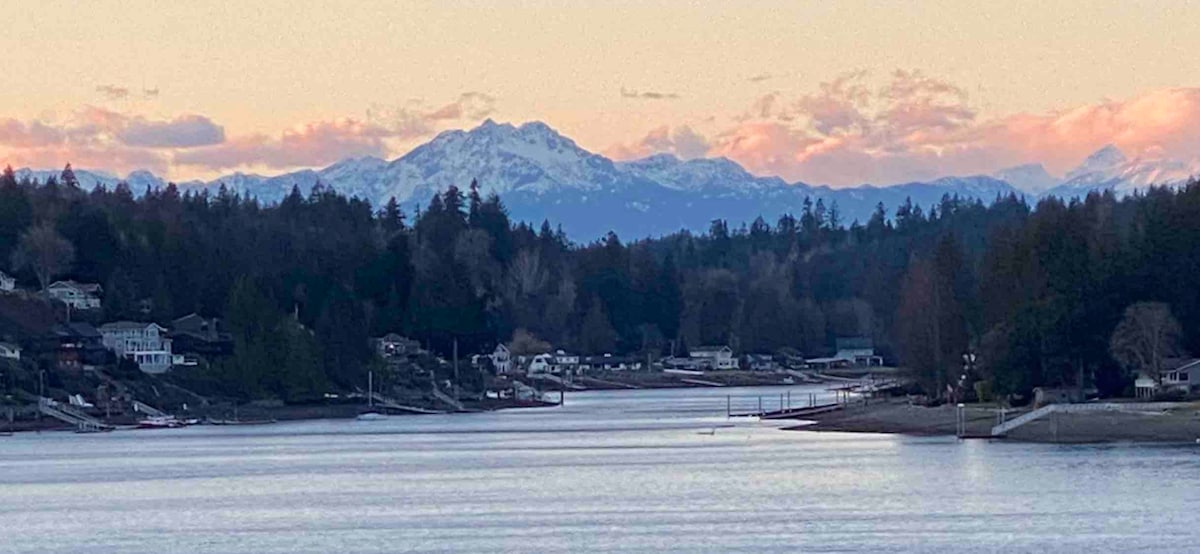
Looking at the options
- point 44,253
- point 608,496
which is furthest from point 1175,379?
point 44,253

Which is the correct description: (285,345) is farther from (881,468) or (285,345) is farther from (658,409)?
(881,468)

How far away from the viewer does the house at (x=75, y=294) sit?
147 meters

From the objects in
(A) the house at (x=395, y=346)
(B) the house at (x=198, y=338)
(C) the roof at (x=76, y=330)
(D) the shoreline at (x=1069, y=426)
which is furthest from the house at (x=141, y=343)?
(D) the shoreline at (x=1069, y=426)

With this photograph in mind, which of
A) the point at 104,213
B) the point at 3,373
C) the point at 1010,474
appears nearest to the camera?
the point at 1010,474

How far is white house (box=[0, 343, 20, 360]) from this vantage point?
12588 cm

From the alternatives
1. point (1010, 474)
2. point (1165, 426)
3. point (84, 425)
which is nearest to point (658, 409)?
point (84, 425)

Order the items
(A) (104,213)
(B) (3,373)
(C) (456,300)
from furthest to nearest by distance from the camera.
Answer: (C) (456,300) → (A) (104,213) → (B) (3,373)

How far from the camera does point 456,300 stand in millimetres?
170250

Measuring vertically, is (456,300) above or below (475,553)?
above

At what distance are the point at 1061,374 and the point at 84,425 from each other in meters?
51.3

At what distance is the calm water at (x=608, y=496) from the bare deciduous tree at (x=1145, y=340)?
8.42 meters

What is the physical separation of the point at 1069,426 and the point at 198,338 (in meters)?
69.9

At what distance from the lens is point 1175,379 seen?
95375mm

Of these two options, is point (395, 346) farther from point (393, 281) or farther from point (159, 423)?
point (159, 423)
